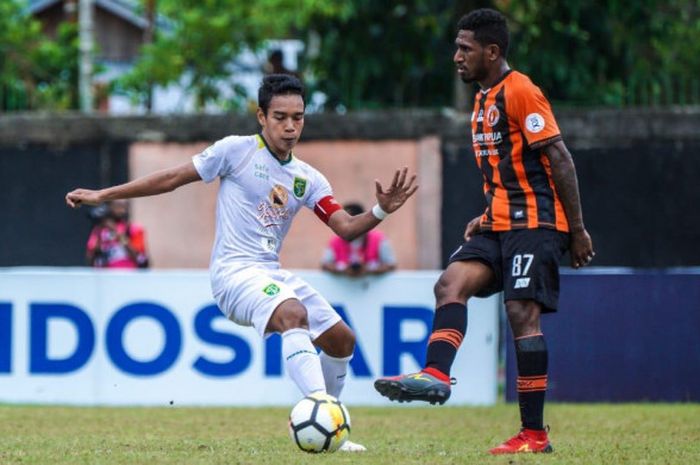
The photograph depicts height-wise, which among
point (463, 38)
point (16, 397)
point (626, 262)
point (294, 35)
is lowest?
point (16, 397)

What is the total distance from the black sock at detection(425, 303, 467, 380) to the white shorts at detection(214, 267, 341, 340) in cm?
81

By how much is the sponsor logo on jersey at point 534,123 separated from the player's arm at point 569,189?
116 mm

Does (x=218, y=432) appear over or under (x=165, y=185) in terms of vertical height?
under

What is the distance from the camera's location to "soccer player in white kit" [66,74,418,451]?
8141 millimetres

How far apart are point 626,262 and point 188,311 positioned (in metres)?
5.67

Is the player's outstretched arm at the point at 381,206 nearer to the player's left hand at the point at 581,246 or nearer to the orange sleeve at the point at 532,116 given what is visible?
the orange sleeve at the point at 532,116

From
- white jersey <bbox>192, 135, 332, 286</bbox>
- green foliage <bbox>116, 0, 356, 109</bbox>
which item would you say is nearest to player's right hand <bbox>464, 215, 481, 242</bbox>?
white jersey <bbox>192, 135, 332, 286</bbox>

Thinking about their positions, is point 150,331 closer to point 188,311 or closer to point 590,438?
point 188,311

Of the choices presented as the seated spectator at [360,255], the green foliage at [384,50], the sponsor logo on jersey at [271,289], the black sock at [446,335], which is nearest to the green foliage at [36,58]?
the green foliage at [384,50]

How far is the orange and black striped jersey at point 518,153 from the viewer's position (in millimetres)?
7844

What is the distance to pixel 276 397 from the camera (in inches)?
532

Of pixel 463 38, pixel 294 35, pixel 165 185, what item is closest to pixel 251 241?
pixel 165 185

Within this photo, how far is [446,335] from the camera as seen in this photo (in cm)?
781

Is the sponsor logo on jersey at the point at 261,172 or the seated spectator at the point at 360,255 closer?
the sponsor logo on jersey at the point at 261,172
